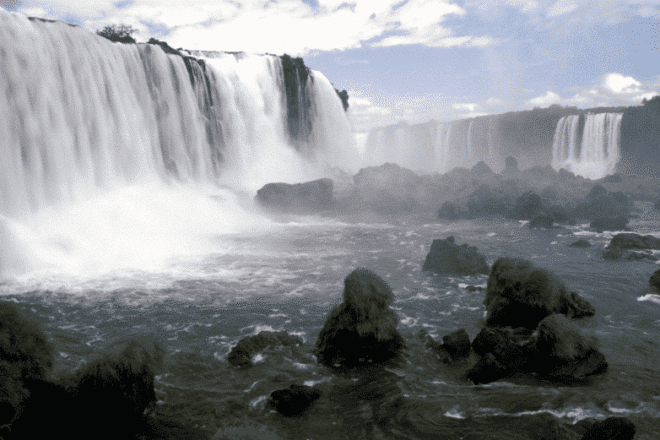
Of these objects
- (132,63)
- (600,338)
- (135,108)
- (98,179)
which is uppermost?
(132,63)

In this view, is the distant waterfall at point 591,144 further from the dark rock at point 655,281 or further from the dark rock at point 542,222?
the dark rock at point 655,281

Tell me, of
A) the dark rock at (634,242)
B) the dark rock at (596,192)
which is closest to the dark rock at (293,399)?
the dark rock at (634,242)

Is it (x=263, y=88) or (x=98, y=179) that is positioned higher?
(x=263, y=88)

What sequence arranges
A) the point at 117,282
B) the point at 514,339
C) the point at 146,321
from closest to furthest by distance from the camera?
the point at 514,339, the point at 146,321, the point at 117,282

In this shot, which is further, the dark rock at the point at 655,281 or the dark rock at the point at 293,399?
the dark rock at the point at 655,281

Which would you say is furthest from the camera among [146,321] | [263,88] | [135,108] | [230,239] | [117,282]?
[263,88]

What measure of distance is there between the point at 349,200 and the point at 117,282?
1779 centimetres

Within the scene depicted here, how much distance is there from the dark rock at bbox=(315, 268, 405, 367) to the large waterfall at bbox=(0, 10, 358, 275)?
9550mm

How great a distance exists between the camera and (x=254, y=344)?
8.46 meters

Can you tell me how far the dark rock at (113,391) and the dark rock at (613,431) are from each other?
5561 millimetres

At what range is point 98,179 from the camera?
20.3m

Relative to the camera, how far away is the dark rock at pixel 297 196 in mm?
27047

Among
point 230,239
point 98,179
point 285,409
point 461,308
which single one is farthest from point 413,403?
point 98,179

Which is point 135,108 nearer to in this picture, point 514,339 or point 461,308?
point 461,308
